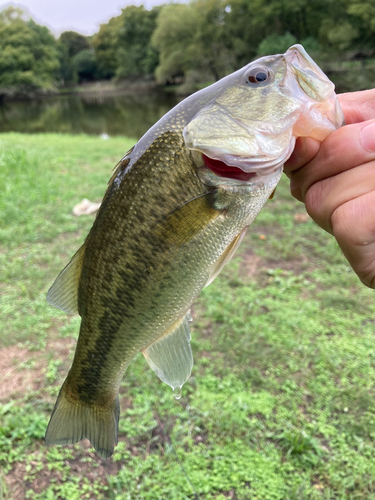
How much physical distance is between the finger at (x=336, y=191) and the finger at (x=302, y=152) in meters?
0.11

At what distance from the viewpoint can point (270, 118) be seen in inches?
48.5

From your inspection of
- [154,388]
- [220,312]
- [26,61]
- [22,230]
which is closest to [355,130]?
[154,388]

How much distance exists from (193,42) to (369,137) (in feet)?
143

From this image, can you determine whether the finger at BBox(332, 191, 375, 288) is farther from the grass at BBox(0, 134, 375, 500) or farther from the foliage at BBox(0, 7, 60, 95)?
the foliage at BBox(0, 7, 60, 95)

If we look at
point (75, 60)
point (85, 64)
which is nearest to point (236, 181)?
point (85, 64)

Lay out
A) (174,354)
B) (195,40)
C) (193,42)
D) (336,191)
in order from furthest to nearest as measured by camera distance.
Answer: (193,42), (195,40), (174,354), (336,191)

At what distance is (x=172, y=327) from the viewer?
5.08 feet

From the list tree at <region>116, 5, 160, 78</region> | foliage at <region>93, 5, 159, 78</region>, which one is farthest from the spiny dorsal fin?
tree at <region>116, 5, 160, 78</region>

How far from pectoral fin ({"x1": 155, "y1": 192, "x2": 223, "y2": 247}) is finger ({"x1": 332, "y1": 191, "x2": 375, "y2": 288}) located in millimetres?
444

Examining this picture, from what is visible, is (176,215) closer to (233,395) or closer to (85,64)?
(233,395)

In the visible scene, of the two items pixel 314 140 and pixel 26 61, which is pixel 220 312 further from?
pixel 26 61

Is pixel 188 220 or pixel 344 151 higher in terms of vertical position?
pixel 344 151

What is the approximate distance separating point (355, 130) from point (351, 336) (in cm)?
273

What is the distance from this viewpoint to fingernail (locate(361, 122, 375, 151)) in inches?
45.3
